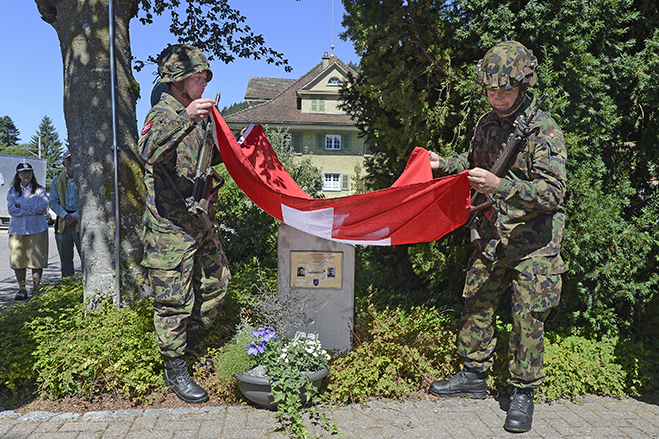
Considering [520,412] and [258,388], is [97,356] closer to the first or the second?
[258,388]

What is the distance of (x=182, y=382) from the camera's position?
12.9 ft

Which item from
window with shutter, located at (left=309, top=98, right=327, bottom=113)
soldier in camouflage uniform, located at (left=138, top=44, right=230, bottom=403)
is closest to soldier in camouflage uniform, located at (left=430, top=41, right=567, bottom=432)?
soldier in camouflage uniform, located at (left=138, top=44, right=230, bottom=403)

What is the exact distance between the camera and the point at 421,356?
4.38m

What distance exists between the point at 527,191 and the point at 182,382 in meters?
3.00

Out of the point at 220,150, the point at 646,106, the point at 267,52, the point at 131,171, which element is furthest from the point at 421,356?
the point at 267,52

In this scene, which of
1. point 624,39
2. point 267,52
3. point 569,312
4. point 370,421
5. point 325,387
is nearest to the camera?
point 370,421

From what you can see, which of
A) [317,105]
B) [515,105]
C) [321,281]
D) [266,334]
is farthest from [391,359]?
[317,105]

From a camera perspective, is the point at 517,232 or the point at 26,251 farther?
the point at 26,251

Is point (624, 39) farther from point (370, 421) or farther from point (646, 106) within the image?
point (370, 421)

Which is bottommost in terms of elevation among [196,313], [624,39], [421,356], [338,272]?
[421,356]

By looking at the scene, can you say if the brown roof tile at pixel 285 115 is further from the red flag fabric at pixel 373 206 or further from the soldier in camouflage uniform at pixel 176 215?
the soldier in camouflage uniform at pixel 176 215

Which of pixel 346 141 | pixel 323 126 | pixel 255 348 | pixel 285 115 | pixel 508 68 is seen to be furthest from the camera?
pixel 346 141

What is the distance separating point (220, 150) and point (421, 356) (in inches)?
98.9

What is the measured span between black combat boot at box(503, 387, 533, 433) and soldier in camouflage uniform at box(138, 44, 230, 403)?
7.66ft
